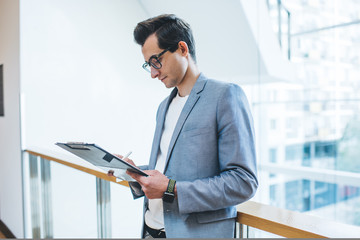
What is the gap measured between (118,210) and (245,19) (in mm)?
2430

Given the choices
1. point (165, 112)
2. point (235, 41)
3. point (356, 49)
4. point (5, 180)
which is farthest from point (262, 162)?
point (165, 112)

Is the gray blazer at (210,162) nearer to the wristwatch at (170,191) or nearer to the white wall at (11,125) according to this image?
the wristwatch at (170,191)

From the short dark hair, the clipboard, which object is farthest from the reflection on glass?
the clipboard

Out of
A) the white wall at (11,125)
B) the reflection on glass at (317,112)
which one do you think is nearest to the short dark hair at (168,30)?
the white wall at (11,125)

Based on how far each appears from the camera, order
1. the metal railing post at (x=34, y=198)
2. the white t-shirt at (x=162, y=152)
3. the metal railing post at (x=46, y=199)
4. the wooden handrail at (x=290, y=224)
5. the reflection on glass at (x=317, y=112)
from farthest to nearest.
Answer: the reflection on glass at (x=317, y=112) < the metal railing post at (x=34, y=198) < the metal railing post at (x=46, y=199) < the white t-shirt at (x=162, y=152) < the wooden handrail at (x=290, y=224)

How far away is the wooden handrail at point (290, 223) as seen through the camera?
0.82 meters

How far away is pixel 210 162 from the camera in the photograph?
935mm

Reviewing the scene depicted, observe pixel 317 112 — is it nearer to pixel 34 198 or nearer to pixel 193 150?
pixel 34 198

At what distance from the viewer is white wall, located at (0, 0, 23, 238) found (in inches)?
117

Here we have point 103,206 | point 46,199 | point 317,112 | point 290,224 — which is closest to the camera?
point 290,224

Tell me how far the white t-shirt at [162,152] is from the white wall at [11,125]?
7.63 ft

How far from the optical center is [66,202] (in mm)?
3119

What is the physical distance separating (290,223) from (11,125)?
3044 millimetres

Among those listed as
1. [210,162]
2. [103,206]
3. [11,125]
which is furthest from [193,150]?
[11,125]
